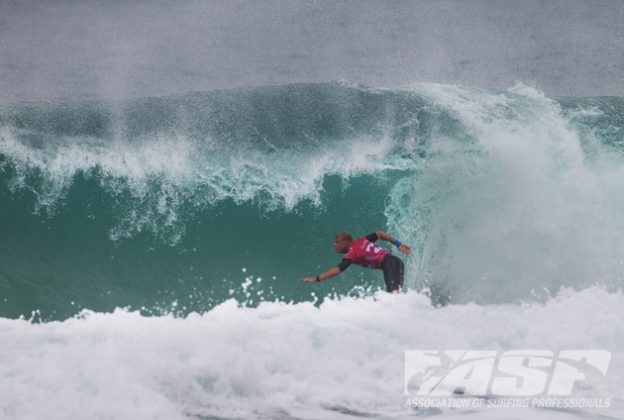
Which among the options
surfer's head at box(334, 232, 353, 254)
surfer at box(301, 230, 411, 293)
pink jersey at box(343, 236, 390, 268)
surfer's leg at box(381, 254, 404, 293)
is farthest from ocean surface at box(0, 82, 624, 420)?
surfer's head at box(334, 232, 353, 254)

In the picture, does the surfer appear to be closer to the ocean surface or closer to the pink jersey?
the pink jersey

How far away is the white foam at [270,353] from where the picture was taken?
5.94 meters

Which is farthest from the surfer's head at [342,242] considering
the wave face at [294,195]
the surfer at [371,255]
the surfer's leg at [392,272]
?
the wave face at [294,195]

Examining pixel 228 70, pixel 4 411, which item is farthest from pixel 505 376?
pixel 228 70

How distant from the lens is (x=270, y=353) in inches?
252

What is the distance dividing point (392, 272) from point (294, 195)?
5.36 feet

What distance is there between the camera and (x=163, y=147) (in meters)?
8.22

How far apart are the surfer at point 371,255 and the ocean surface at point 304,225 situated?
0.33 m

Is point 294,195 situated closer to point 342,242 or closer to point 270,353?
point 342,242

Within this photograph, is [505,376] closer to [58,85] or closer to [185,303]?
[185,303]

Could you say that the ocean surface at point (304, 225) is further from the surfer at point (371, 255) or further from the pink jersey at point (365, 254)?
the pink jersey at point (365, 254)

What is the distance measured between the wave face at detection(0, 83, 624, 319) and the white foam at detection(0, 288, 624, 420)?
0.36 m

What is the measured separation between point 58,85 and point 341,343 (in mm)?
4151

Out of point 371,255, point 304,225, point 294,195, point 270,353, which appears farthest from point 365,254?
point 294,195
